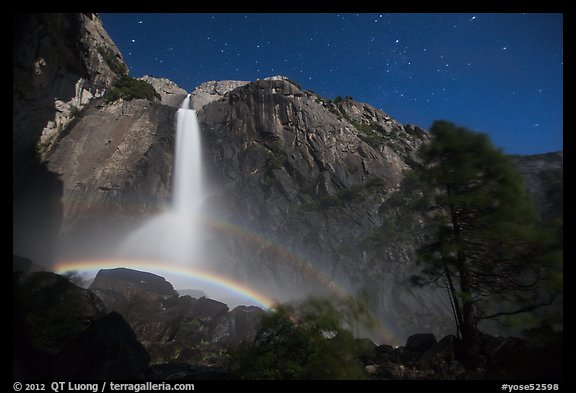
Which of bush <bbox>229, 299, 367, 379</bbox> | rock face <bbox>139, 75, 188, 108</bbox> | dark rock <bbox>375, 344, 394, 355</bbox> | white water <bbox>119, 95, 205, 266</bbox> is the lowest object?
dark rock <bbox>375, 344, 394, 355</bbox>

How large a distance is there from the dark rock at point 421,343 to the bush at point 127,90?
53233 millimetres

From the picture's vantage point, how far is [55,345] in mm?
10648

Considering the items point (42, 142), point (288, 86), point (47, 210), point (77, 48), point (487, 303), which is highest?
point (288, 86)

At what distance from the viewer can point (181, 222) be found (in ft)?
148

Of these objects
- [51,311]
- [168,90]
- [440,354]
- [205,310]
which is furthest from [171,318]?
[168,90]

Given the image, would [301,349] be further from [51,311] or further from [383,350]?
[51,311]

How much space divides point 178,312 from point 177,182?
1097 inches

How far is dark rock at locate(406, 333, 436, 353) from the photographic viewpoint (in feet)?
42.6

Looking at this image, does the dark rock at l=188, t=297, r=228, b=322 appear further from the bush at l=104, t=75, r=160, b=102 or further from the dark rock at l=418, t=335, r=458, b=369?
the bush at l=104, t=75, r=160, b=102

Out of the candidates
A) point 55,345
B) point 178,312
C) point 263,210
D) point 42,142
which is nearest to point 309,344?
point 55,345

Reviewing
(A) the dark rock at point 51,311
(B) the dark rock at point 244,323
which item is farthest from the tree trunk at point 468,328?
(B) the dark rock at point 244,323

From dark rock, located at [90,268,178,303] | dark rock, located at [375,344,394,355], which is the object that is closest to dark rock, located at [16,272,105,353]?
dark rock, located at [90,268,178,303]

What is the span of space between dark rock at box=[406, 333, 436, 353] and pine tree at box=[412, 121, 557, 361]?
9.25ft

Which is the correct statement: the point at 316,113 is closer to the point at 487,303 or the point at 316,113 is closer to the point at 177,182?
the point at 177,182
